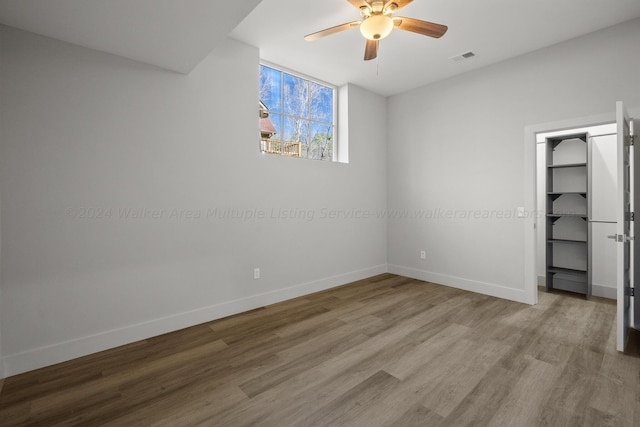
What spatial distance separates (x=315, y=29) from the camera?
309cm

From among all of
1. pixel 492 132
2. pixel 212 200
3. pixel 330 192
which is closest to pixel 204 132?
pixel 212 200

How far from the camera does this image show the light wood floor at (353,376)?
5.83ft

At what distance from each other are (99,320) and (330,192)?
116 inches

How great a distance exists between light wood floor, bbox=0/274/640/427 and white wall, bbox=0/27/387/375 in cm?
32

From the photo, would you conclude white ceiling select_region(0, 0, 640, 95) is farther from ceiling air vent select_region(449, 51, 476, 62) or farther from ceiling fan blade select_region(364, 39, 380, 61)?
ceiling fan blade select_region(364, 39, 380, 61)

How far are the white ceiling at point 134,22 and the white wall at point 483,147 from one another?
132 inches

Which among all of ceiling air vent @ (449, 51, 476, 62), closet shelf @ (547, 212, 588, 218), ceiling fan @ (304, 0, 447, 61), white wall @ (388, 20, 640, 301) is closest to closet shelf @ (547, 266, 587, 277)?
closet shelf @ (547, 212, 588, 218)

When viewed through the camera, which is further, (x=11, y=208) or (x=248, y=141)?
(x=248, y=141)

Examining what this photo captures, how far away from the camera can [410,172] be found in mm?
4863

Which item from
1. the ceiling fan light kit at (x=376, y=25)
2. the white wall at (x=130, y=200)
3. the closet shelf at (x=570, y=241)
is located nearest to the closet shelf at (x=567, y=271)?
the closet shelf at (x=570, y=241)

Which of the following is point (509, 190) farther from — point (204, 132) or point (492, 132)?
point (204, 132)

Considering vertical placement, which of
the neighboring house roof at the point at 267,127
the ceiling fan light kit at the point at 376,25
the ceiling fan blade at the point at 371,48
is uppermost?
the ceiling fan blade at the point at 371,48

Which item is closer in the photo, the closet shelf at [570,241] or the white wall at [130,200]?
the white wall at [130,200]

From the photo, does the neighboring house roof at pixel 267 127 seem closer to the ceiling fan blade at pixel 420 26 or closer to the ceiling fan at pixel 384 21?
the ceiling fan at pixel 384 21
